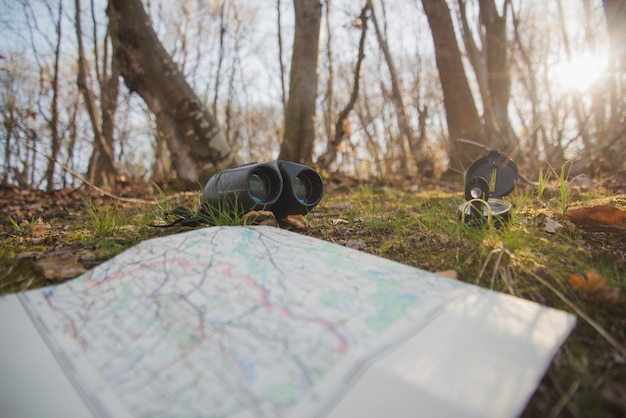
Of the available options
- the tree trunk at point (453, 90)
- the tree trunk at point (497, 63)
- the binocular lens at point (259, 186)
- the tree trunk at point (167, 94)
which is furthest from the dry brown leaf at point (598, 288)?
the tree trunk at point (497, 63)

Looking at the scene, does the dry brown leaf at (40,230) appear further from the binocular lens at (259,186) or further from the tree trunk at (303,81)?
the tree trunk at (303,81)

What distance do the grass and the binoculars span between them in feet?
0.24

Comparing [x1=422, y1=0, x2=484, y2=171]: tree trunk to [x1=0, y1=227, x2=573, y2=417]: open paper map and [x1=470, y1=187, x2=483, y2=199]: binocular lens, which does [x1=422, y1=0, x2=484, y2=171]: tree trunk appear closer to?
[x1=470, y1=187, x2=483, y2=199]: binocular lens

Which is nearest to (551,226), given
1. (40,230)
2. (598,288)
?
(598,288)

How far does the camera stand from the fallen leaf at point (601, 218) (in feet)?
4.71

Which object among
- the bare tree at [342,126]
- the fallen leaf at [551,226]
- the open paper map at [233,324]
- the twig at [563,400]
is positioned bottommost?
the twig at [563,400]

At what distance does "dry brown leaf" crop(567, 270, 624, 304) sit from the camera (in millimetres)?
920

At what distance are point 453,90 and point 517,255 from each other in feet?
11.7

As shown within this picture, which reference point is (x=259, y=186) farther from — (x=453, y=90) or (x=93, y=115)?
(x=93, y=115)

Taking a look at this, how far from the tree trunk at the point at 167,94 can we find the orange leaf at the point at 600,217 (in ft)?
11.1

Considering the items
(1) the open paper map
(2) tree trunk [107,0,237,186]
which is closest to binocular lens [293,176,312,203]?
(1) the open paper map

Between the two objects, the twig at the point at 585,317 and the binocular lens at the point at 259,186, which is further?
the binocular lens at the point at 259,186

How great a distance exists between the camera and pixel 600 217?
57.8 inches

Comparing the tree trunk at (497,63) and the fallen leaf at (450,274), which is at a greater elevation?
the tree trunk at (497,63)
